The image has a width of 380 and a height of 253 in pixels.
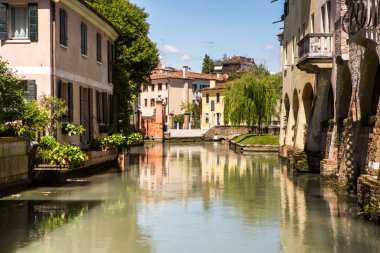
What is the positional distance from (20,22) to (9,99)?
452 cm

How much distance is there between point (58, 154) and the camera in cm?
2112

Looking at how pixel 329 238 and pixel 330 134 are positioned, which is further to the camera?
pixel 330 134

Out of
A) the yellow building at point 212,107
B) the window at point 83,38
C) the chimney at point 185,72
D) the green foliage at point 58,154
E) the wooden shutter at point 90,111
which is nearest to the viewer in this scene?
the green foliage at point 58,154

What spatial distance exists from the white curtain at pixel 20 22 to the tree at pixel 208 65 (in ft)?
316

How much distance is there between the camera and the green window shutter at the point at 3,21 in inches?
901

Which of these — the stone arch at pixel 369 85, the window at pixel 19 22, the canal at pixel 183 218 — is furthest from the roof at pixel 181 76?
the stone arch at pixel 369 85

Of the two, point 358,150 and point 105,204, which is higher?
point 358,150

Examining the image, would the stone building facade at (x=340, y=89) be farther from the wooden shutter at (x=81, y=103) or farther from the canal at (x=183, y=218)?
the wooden shutter at (x=81, y=103)

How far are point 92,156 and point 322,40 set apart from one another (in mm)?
11778

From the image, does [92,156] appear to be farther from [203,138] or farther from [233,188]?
[203,138]

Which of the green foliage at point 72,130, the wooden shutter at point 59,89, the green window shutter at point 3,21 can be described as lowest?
the green foliage at point 72,130

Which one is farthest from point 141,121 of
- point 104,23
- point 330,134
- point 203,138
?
point 330,134

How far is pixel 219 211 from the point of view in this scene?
643 inches

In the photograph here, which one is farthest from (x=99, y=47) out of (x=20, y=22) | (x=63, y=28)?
(x=20, y=22)
